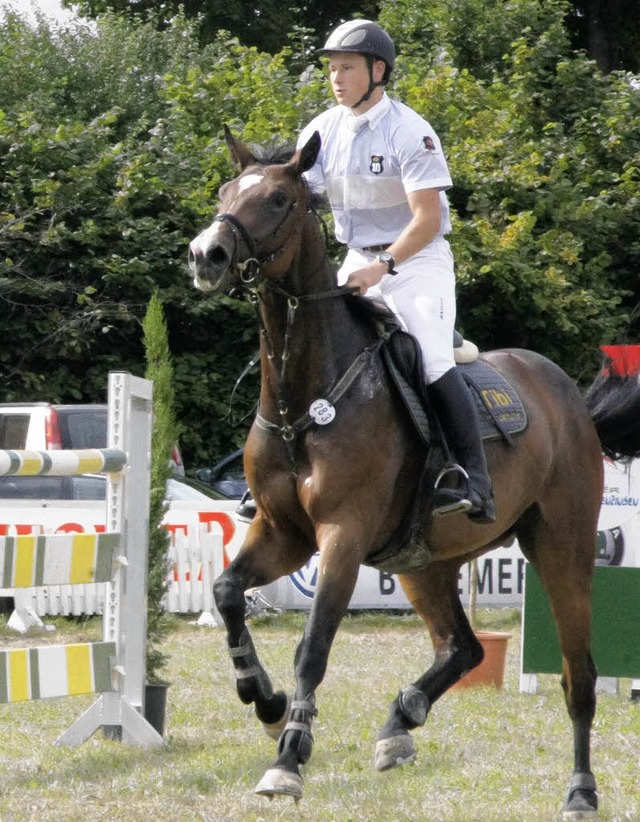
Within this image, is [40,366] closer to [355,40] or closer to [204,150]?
[204,150]

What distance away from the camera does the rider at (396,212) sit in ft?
18.5

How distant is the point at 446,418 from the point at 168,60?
19422mm

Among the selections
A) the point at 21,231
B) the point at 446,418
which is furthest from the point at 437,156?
the point at 21,231

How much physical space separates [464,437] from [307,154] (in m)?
1.37

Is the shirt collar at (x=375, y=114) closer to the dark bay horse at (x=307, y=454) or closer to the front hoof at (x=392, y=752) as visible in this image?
the dark bay horse at (x=307, y=454)

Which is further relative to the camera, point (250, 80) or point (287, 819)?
Answer: point (250, 80)

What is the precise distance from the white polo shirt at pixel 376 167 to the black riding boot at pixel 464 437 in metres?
0.69

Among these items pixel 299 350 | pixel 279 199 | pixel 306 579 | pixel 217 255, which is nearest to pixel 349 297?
pixel 299 350

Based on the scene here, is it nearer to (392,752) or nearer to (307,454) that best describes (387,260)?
(307,454)

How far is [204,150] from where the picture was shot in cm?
1912

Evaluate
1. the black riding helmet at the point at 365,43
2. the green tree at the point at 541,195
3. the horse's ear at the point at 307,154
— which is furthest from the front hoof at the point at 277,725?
the green tree at the point at 541,195

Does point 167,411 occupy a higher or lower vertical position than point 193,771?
higher

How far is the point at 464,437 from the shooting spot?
5805 millimetres

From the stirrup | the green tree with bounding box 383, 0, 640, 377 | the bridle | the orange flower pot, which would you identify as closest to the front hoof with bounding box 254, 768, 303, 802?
the stirrup
